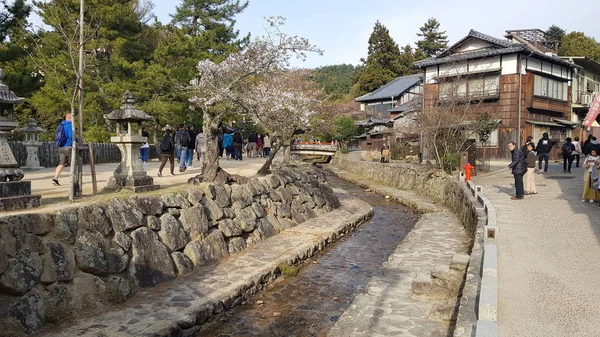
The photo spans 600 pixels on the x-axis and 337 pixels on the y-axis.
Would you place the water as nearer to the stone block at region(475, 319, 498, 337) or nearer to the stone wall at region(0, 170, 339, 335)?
the stone wall at region(0, 170, 339, 335)

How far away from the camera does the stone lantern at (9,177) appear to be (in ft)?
22.5

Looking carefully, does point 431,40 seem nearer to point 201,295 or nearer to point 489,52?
point 489,52

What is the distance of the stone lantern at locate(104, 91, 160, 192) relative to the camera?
9453 millimetres

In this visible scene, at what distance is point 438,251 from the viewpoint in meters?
10.3

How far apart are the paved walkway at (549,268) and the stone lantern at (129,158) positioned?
7268mm

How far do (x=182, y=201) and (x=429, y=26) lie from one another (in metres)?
57.7

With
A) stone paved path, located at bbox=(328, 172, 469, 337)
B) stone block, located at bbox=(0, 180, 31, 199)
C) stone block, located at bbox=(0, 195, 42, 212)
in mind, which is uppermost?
stone block, located at bbox=(0, 180, 31, 199)

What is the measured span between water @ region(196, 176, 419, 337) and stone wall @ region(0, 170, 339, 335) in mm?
1546

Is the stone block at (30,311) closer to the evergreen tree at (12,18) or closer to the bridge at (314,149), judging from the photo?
the evergreen tree at (12,18)

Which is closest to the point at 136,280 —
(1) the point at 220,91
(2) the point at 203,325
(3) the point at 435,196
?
(2) the point at 203,325

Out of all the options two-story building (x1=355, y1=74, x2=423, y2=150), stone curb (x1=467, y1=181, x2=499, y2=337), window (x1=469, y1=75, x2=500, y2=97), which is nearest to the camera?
stone curb (x1=467, y1=181, x2=499, y2=337)

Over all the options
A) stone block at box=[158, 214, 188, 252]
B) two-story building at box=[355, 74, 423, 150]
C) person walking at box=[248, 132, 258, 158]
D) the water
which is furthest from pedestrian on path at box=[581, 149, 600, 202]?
two-story building at box=[355, 74, 423, 150]

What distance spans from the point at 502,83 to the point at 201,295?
89.1 ft

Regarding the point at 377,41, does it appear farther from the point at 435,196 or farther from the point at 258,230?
the point at 258,230
